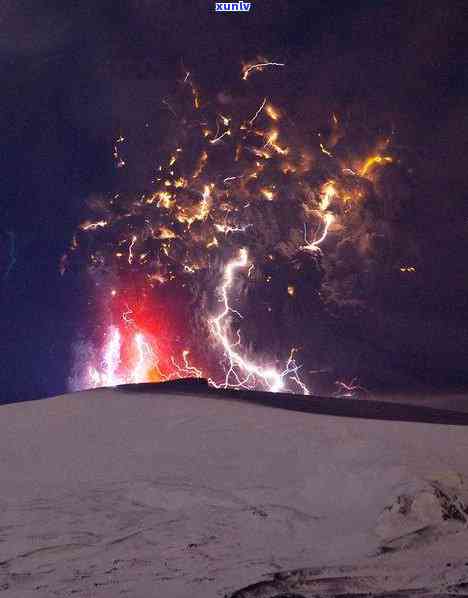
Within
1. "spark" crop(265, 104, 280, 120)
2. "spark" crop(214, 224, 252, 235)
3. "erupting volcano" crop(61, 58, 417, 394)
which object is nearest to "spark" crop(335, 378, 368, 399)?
"erupting volcano" crop(61, 58, 417, 394)

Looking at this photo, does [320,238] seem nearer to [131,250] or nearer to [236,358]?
[236,358]

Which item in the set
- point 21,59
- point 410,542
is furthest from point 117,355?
point 410,542

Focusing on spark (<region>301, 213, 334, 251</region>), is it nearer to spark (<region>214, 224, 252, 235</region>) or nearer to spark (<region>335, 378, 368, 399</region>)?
spark (<region>214, 224, 252, 235</region>)

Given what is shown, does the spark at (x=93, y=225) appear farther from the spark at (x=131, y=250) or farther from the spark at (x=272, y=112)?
the spark at (x=272, y=112)

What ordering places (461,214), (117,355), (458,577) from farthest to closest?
1. (117,355)
2. (461,214)
3. (458,577)

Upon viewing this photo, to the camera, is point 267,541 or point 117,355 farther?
point 117,355

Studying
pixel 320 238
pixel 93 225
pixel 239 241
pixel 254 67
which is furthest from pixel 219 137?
pixel 93 225

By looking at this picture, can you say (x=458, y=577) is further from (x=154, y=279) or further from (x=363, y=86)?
(x=154, y=279)

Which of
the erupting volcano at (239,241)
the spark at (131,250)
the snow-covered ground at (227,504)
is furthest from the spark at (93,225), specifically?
the snow-covered ground at (227,504)
